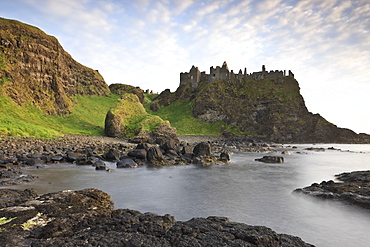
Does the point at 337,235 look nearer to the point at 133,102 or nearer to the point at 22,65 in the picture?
the point at 133,102

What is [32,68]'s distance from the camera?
235ft

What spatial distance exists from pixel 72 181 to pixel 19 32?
263 feet

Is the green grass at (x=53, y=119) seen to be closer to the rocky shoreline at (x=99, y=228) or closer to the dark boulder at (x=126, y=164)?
the dark boulder at (x=126, y=164)

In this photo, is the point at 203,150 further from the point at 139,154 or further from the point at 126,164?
the point at 126,164

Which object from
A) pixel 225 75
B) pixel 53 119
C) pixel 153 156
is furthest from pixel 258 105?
pixel 153 156

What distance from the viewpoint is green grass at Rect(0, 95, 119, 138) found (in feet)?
145

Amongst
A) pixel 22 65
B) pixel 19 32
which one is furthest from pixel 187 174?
pixel 19 32

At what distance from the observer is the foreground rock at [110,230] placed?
7879mm

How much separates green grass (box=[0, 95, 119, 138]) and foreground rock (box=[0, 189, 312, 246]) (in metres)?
39.0

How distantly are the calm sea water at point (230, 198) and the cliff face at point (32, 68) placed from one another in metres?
52.2

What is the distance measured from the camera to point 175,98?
496 ft

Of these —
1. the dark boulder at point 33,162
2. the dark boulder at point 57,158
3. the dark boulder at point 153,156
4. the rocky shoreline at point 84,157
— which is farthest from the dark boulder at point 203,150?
the dark boulder at point 33,162

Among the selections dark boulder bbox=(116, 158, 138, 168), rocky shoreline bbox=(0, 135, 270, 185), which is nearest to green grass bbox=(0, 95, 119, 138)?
rocky shoreline bbox=(0, 135, 270, 185)

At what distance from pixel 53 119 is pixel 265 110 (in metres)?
105
